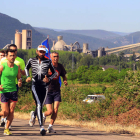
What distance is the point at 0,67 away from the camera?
670cm

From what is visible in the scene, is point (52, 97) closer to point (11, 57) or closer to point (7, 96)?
point (7, 96)

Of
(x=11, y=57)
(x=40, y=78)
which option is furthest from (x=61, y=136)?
(x=11, y=57)

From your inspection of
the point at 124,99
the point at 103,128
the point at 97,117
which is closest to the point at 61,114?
the point at 97,117

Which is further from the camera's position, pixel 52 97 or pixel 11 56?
pixel 52 97

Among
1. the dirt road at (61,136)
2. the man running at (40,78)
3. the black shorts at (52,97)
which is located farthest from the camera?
the black shorts at (52,97)

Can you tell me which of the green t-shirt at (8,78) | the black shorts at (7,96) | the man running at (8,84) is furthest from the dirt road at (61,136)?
the green t-shirt at (8,78)

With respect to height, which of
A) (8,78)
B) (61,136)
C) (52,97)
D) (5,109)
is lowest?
(61,136)

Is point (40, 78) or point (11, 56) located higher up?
point (11, 56)

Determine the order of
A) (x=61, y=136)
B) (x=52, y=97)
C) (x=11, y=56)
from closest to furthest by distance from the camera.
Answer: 1. (x=61, y=136)
2. (x=11, y=56)
3. (x=52, y=97)

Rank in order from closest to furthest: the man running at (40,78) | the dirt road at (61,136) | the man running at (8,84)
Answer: the dirt road at (61,136)
the man running at (8,84)
the man running at (40,78)

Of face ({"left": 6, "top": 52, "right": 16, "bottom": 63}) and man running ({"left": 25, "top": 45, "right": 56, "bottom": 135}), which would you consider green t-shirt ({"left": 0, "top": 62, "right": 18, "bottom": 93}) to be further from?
man running ({"left": 25, "top": 45, "right": 56, "bottom": 135})

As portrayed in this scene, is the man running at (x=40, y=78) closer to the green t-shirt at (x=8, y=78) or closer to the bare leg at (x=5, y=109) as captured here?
the green t-shirt at (x=8, y=78)

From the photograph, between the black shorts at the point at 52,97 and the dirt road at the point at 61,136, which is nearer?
the dirt road at the point at 61,136

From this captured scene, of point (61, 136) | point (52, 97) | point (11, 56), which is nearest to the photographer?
point (61, 136)
